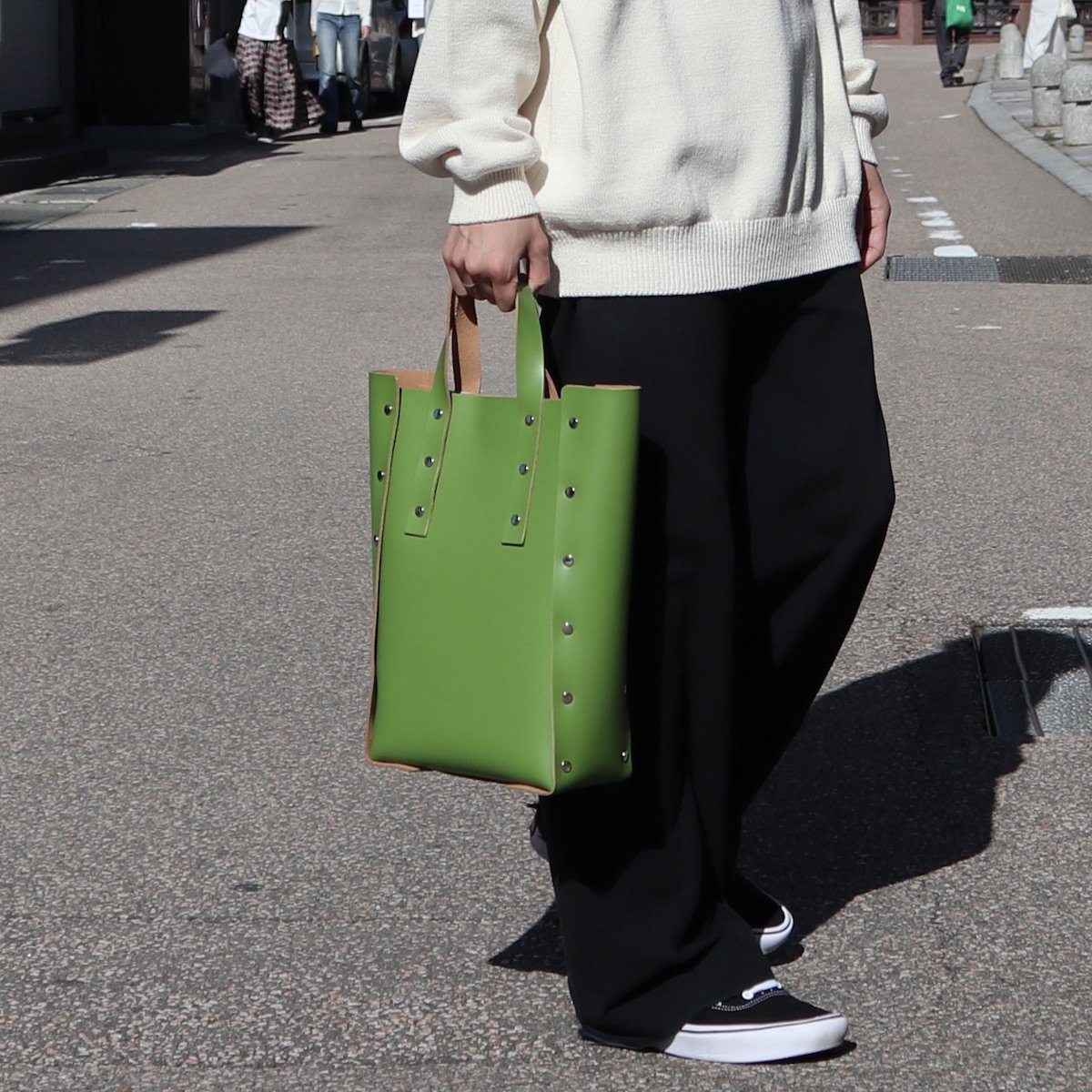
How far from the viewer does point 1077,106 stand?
16750mm

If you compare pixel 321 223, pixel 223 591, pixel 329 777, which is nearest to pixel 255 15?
pixel 321 223

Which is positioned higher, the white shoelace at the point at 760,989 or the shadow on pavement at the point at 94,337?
the white shoelace at the point at 760,989

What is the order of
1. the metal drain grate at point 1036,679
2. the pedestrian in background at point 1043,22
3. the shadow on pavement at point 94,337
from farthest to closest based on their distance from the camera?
the pedestrian in background at point 1043,22 < the shadow on pavement at point 94,337 < the metal drain grate at point 1036,679

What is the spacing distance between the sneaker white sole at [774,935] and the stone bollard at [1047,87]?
56.1ft

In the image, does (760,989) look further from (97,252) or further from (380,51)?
(380,51)

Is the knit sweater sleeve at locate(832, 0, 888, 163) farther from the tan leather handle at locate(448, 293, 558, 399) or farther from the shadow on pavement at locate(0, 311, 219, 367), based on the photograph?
the shadow on pavement at locate(0, 311, 219, 367)

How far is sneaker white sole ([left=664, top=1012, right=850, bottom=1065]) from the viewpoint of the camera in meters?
2.41

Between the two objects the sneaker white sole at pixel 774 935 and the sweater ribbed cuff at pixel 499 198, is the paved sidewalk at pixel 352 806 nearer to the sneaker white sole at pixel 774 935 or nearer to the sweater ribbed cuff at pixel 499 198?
the sneaker white sole at pixel 774 935

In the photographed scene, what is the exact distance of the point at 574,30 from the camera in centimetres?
229

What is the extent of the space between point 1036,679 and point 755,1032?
1662 mm

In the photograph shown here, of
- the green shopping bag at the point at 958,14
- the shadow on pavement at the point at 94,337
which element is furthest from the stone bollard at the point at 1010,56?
the shadow on pavement at the point at 94,337

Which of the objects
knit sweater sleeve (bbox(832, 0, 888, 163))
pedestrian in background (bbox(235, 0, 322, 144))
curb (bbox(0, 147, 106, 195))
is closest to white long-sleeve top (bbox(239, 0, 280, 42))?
pedestrian in background (bbox(235, 0, 322, 144))

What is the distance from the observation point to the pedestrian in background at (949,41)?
89.8 feet

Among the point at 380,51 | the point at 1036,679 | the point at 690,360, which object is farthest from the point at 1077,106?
the point at 690,360
